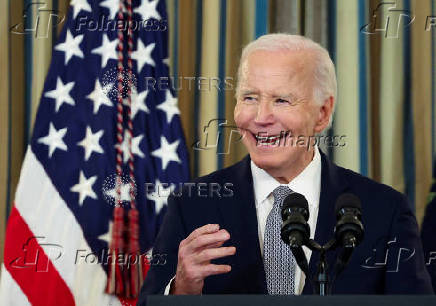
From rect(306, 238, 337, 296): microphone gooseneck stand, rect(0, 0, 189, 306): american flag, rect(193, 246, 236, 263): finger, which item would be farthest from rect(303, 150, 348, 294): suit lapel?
rect(0, 0, 189, 306): american flag

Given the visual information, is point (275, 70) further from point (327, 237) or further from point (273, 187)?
point (327, 237)

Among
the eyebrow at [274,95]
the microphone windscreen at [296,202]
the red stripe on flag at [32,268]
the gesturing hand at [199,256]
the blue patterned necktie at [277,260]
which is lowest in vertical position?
the red stripe on flag at [32,268]

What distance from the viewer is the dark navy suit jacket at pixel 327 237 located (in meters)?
2.06

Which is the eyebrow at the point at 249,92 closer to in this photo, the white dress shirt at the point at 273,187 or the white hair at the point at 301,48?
the white hair at the point at 301,48

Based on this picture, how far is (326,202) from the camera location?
2.15 meters

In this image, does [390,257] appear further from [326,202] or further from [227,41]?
[227,41]

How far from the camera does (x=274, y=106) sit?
2.25 m

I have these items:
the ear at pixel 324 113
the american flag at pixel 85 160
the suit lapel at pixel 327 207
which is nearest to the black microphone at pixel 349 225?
the suit lapel at pixel 327 207

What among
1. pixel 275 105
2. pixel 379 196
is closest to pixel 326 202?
pixel 379 196

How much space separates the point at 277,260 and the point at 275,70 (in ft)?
1.78

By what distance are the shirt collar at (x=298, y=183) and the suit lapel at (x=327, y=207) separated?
26 mm

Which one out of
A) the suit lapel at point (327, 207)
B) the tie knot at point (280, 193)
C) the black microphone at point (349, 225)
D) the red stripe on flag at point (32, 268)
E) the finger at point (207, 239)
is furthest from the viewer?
the red stripe on flag at point (32, 268)

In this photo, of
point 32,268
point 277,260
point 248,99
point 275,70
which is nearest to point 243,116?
point 248,99

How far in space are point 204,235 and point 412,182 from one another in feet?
5.02
